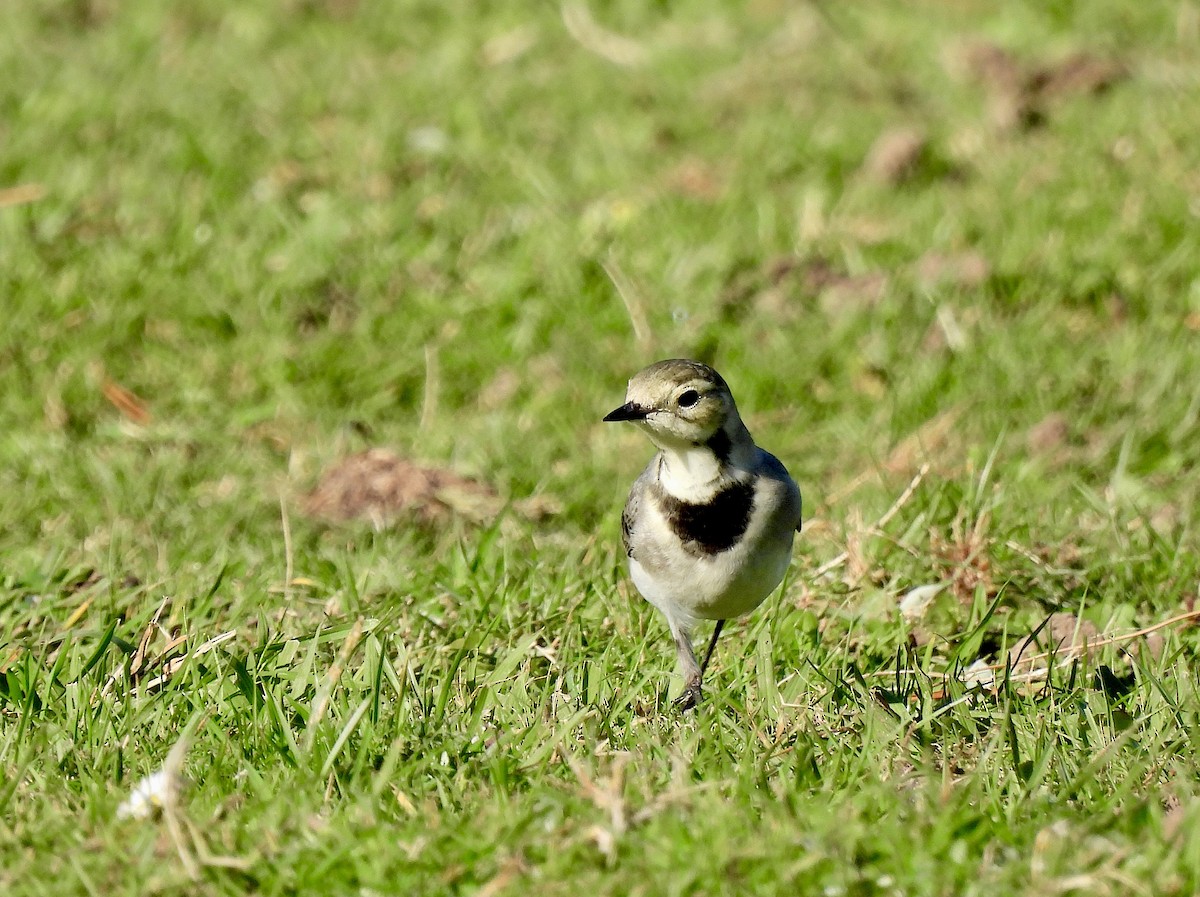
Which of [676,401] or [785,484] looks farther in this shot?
[785,484]

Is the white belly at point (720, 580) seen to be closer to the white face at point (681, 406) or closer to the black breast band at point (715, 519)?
the black breast band at point (715, 519)

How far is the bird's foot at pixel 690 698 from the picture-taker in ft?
14.8

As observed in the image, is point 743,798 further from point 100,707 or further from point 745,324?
point 745,324

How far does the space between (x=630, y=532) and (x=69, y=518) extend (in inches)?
91.9

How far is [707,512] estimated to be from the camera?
180 inches

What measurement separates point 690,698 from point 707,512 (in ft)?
1.58

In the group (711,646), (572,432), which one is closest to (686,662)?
(711,646)

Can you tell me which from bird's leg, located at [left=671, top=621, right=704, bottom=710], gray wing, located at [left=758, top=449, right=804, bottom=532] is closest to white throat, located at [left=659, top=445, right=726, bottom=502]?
gray wing, located at [left=758, top=449, right=804, bottom=532]

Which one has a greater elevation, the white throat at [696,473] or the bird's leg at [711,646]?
the white throat at [696,473]

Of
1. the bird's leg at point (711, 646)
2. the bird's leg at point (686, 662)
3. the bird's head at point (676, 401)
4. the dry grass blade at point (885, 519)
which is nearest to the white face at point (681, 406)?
the bird's head at point (676, 401)

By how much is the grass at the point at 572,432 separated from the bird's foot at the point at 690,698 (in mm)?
99

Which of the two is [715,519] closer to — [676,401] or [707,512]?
[707,512]

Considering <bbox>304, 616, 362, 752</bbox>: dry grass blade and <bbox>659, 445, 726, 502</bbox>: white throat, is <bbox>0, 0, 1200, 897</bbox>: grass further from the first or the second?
<bbox>659, 445, 726, 502</bbox>: white throat

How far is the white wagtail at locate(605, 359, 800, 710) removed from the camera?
14.6 feet
